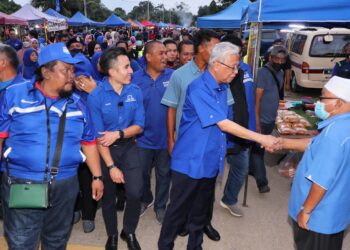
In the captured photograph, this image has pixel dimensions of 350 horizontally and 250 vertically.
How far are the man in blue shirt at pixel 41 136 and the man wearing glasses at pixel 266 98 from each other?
2736 millimetres

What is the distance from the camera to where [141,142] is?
3.93 m

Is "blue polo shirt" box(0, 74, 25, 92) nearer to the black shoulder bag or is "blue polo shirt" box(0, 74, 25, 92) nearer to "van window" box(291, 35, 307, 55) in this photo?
the black shoulder bag

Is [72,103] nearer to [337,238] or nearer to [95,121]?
[95,121]

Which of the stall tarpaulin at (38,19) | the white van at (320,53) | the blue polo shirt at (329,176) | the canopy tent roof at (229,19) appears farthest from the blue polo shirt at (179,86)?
the stall tarpaulin at (38,19)

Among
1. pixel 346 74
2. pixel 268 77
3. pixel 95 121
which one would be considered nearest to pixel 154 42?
pixel 95 121

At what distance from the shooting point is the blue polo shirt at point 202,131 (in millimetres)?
2736

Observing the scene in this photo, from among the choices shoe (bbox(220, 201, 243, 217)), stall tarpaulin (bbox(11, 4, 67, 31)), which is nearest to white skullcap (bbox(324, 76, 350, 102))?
shoe (bbox(220, 201, 243, 217))

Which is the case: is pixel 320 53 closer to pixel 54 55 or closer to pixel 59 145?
pixel 54 55

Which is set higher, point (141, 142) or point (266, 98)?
point (266, 98)

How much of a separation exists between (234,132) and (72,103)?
1.27m

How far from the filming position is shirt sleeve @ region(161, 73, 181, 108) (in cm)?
348

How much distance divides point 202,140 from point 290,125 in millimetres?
3563

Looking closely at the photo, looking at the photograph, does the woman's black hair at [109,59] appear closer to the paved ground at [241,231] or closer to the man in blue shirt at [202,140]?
the man in blue shirt at [202,140]

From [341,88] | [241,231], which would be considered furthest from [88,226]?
[341,88]
